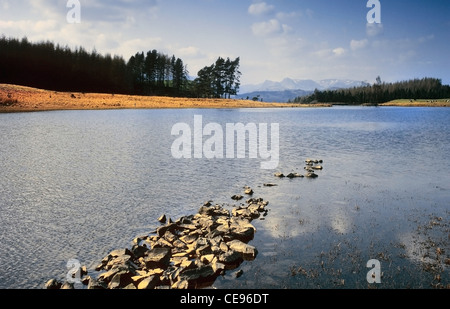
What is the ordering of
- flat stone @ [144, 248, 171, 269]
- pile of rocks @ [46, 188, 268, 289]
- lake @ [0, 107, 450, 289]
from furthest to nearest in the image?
flat stone @ [144, 248, 171, 269] → lake @ [0, 107, 450, 289] → pile of rocks @ [46, 188, 268, 289]

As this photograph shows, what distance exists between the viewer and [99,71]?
153625 millimetres

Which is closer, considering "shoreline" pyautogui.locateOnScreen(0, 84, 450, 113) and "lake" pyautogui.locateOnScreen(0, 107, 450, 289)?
"lake" pyautogui.locateOnScreen(0, 107, 450, 289)

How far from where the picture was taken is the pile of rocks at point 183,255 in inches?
439

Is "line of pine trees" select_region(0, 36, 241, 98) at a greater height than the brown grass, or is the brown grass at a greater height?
A: "line of pine trees" select_region(0, 36, 241, 98)

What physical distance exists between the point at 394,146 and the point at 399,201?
88.4 ft

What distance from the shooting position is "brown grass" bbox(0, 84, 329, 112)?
82088 millimetres

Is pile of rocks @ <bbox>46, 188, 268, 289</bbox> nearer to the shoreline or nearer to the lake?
the lake

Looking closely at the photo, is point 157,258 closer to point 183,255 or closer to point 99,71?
point 183,255

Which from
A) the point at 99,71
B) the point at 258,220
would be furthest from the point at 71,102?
the point at 258,220

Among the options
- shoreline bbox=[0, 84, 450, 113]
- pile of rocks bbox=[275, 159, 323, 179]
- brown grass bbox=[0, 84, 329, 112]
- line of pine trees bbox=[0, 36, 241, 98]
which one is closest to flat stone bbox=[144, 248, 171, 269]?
pile of rocks bbox=[275, 159, 323, 179]

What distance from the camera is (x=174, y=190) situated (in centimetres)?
2248

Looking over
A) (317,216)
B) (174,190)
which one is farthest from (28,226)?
(317,216)

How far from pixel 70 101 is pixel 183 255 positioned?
98.9 m

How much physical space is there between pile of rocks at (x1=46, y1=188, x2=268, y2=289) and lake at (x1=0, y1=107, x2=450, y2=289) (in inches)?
23.4
